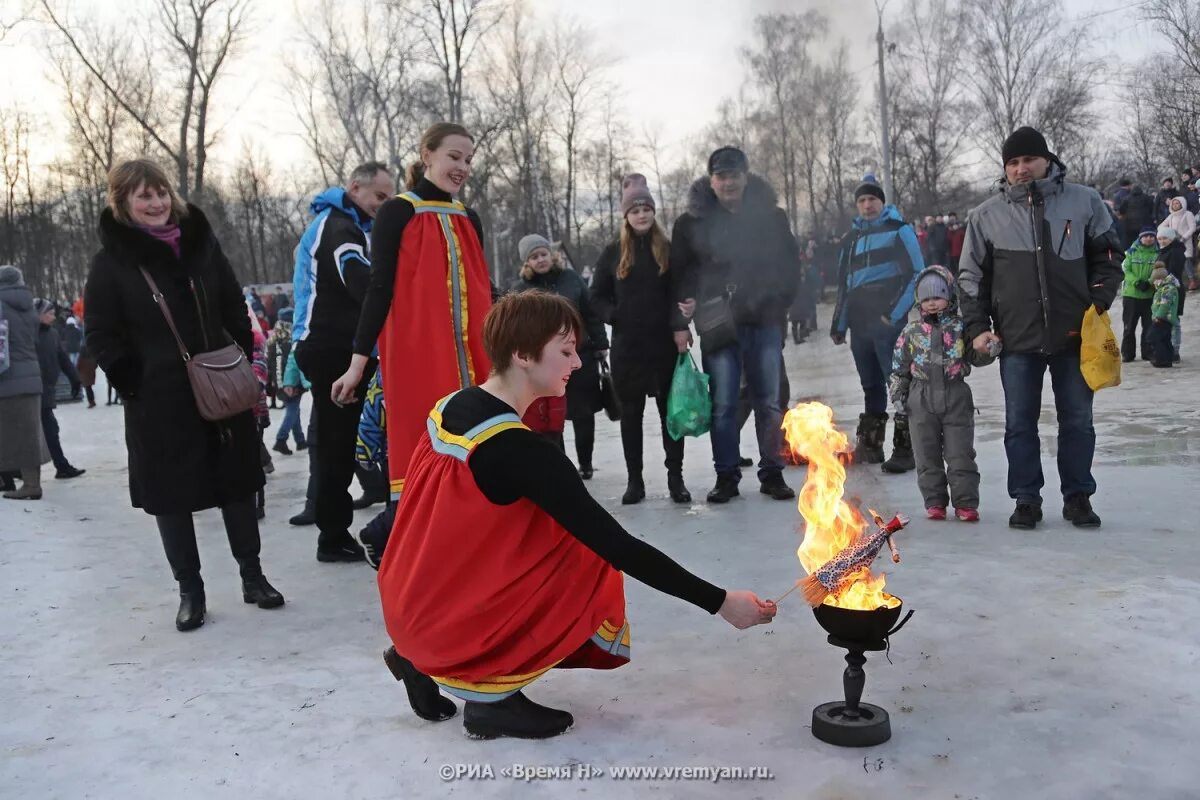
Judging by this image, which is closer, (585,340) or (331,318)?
(331,318)

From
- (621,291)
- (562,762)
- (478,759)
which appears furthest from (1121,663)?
(621,291)

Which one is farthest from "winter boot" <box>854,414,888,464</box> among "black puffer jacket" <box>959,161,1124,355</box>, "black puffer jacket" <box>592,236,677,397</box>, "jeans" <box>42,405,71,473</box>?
"jeans" <box>42,405,71,473</box>

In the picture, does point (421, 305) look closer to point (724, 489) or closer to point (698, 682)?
point (698, 682)

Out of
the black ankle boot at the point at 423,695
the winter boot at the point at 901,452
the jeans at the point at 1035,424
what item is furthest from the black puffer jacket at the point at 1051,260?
the black ankle boot at the point at 423,695

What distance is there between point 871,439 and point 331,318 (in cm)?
398

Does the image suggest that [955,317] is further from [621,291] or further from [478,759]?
[478,759]

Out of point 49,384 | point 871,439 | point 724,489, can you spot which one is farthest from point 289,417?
point 871,439

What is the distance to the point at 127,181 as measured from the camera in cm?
431

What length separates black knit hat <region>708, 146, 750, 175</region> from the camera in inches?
246

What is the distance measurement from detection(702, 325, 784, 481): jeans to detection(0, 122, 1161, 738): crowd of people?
0.6 inches

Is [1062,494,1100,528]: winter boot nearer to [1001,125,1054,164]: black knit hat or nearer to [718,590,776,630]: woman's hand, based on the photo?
[1001,125,1054,164]: black knit hat

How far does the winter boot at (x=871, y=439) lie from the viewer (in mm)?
7207

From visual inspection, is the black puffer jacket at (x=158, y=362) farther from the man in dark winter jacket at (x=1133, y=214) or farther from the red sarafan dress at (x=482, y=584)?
the man in dark winter jacket at (x=1133, y=214)

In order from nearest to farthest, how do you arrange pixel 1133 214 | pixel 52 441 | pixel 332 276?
pixel 332 276 → pixel 52 441 → pixel 1133 214
